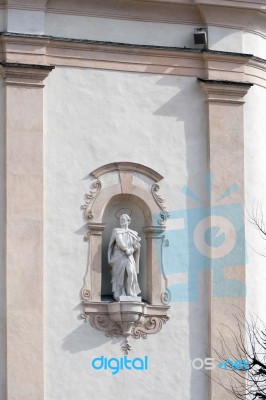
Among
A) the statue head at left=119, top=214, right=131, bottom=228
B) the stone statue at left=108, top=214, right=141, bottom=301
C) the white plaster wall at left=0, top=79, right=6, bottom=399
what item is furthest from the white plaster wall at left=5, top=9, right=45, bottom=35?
the stone statue at left=108, top=214, right=141, bottom=301

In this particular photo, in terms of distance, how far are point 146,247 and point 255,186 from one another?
2.10m

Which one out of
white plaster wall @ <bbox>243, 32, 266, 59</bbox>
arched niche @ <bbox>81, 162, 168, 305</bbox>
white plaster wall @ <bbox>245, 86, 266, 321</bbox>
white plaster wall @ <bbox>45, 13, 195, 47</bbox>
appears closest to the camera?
arched niche @ <bbox>81, 162, 168, 305</bbox>

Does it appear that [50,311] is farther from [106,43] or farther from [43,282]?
[106,43]

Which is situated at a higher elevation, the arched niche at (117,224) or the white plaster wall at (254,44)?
the white plaster wall at (254,44)

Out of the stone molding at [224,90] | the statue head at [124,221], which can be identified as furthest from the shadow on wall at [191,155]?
the statue head at [124,221]

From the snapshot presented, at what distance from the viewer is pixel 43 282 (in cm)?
2588

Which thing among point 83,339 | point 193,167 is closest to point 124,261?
point 83,339

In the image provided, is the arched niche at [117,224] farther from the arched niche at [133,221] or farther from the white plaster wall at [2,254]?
the white plaster wall at [2,254]

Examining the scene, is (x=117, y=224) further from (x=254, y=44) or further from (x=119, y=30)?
(x=254, y=44)

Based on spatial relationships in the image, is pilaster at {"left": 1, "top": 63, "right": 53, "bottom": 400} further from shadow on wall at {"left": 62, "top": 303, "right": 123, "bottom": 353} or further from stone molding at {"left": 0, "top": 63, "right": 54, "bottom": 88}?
shadow on wall at {"left": 62, "top": 303, "right": 123, "bottom": 353}

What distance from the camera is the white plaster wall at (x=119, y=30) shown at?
26.6 meters

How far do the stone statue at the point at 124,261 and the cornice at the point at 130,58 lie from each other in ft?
8.29

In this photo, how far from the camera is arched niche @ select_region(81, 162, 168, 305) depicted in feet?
86.4

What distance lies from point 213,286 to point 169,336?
1.03m
